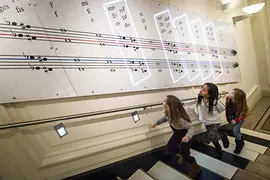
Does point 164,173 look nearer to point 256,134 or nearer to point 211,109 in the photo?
point 211,109

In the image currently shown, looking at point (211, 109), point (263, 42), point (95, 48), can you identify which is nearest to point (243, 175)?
point (211, 109)

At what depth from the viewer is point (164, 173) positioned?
1.97m

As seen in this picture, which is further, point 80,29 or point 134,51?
point 134,51

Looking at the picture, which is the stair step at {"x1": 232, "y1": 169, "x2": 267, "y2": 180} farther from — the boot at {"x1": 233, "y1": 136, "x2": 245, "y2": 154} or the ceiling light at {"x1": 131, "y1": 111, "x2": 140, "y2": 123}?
the ceiling light at {"x1": 131, "y1": 111, "x2": 140, "y2": 123}

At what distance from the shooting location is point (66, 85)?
174 centimetres

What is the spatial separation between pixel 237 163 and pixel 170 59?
1.51 meters

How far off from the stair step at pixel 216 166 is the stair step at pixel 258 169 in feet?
0.76

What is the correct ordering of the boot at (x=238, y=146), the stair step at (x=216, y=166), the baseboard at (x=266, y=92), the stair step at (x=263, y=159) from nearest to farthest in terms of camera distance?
the stair step at (x=216, y=166) → the stair step at (x=263, y=159) → the boot at (x=238, y=146) → the baseboard at (x=266, y=92)

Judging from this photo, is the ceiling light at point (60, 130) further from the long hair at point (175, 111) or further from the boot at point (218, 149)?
the boot at point (218, 149)

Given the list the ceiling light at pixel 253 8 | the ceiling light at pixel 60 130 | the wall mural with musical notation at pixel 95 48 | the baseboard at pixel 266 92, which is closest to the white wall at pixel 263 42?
the baseboard at pixel 266 92

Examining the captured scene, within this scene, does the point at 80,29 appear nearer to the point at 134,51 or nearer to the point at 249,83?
the point at 134,51

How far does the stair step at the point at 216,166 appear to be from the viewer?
6.49 ft

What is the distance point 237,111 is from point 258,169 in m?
0.71

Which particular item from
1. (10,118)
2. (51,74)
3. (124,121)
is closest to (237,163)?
(124,121)
